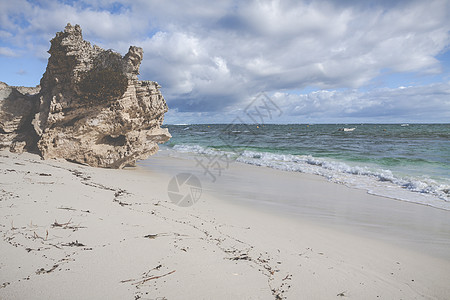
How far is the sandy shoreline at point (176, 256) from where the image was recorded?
225cm

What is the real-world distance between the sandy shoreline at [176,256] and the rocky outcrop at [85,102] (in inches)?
142

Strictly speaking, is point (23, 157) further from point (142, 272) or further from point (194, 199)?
point (142, 272)

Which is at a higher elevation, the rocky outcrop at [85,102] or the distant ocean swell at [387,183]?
the rocky outcrop at [85,102]

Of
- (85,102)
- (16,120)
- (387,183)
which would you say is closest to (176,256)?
(85,102)

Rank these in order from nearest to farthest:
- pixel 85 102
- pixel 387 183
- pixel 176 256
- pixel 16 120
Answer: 1. pixel 176 256
2. pixel 85 102
3. pixel 16 120
4. pixel 387 183

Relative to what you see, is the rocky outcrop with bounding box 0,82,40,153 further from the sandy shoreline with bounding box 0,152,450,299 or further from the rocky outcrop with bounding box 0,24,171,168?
the sandy shoreline with bounding box 0,152,450,299

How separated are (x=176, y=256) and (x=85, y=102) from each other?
724 cm

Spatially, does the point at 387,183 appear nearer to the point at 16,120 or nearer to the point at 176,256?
the point at 176,256

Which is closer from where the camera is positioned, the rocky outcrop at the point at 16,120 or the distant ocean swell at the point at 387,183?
the distant ocean swell at the point at 387,183

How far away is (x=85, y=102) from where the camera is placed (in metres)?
8.09

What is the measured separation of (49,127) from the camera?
8078 mm

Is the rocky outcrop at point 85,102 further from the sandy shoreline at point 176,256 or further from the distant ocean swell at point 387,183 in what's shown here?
the distant ocean swell at point 387,183

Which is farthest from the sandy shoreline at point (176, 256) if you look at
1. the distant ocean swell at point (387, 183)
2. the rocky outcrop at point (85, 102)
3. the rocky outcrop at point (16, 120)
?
the rocky outcrop at point (16, 120)

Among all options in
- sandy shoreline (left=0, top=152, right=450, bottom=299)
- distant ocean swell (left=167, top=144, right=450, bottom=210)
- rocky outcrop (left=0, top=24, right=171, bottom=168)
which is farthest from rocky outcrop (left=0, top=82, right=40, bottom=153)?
distant ocean swell (left=167, top=144, right=450, bottom=210)
